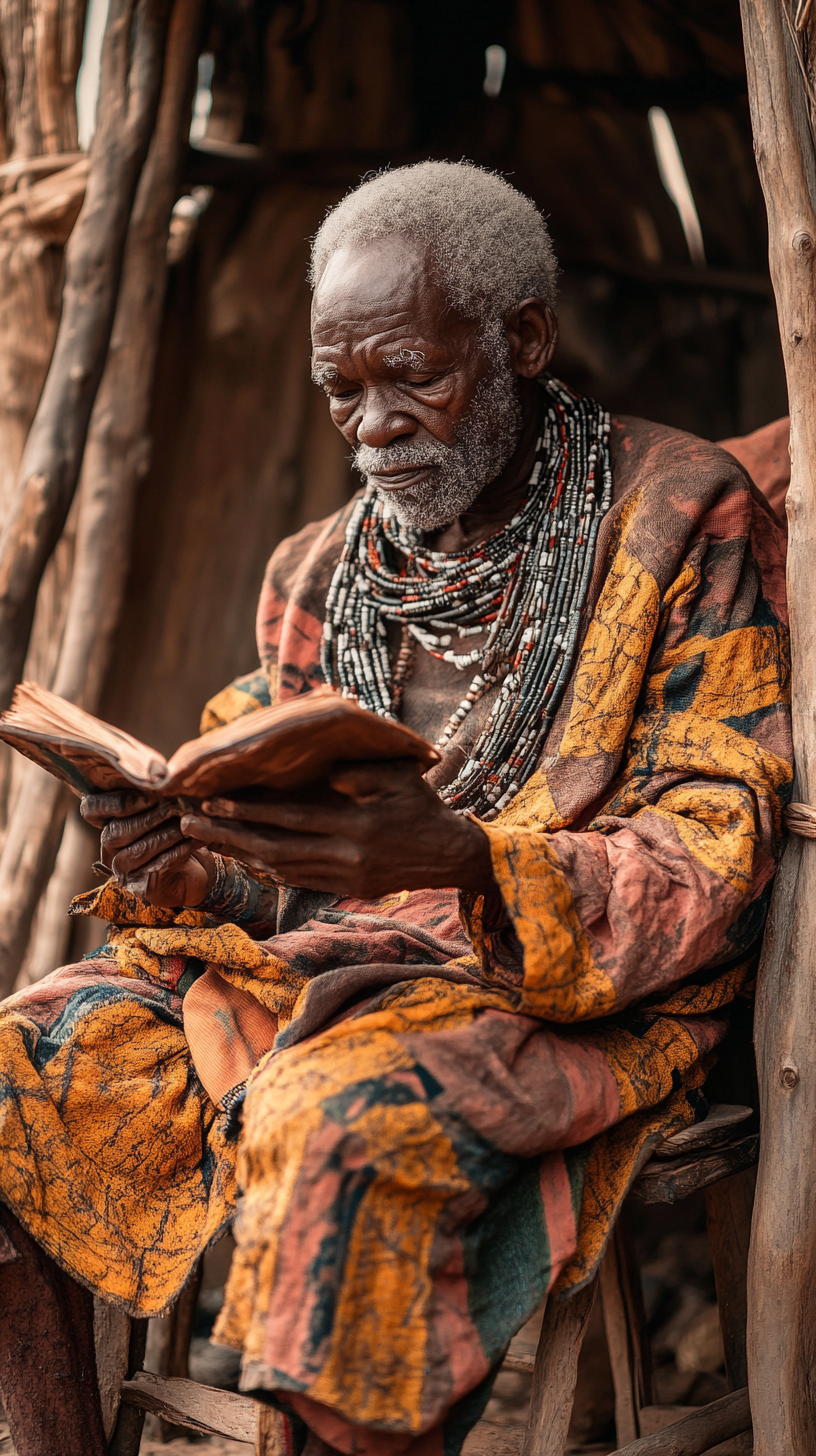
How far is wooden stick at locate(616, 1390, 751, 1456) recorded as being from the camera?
6.22 feet

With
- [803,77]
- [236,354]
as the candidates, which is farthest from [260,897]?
[236,354]

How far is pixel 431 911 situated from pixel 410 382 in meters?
0.88

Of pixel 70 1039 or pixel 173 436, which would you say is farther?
pixel 173 436

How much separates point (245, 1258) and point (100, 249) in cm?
234

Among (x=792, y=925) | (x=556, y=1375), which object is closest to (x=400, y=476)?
(x=792, y=925)

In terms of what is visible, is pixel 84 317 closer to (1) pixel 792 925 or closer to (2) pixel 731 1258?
(1) pixel 792 925

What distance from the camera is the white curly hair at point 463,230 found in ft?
6.98

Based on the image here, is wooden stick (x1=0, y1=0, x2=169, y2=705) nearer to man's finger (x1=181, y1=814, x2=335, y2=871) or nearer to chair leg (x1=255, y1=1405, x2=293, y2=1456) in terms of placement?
man's finger (x1=181, y1=814, x2=335, y2=871)

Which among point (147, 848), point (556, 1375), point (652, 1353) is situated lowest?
point (652, 1353)

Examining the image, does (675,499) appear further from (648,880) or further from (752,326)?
(752,326)

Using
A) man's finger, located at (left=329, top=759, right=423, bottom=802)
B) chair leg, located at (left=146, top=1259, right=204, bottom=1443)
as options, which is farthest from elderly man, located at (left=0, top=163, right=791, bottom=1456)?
chair leg, located at (left=146, top=1259, right=204, bottom=1443)

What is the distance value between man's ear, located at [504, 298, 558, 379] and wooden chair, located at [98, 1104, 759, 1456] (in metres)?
1.28

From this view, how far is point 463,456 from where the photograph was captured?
2162 mm

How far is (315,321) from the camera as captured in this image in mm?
2168
